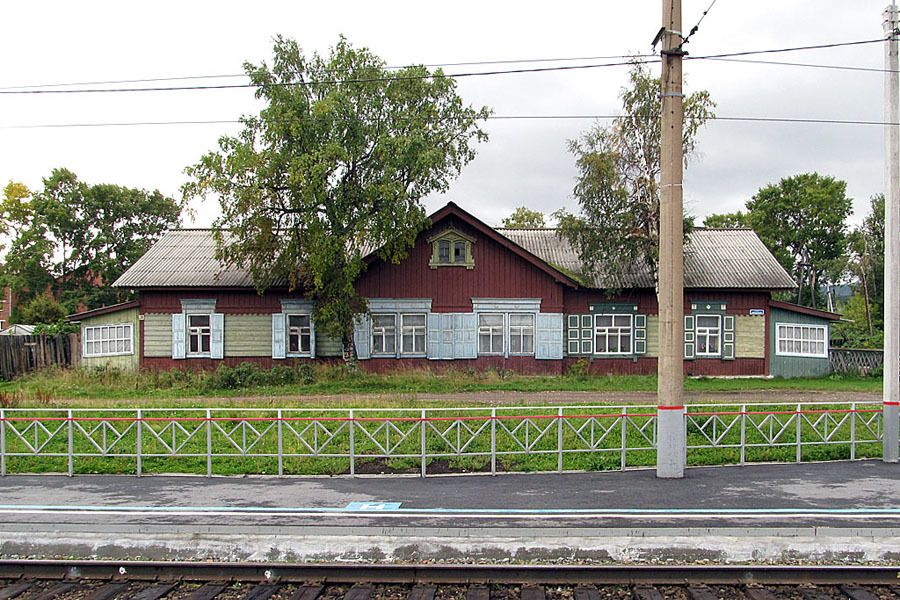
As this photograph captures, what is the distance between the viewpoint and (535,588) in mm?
7891

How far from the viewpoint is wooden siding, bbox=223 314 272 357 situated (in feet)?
93.6

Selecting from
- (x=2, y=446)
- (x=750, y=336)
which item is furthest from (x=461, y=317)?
(x=2, y=446)

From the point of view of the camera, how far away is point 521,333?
2844 cm

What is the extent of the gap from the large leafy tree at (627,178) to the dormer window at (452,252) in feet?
11.6

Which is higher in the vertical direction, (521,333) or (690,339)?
(521,333)

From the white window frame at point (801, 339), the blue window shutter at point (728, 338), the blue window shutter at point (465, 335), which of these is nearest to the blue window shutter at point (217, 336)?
the blue window shutter at point (465, 335)

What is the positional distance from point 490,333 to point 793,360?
12100mm

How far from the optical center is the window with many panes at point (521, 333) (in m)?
28.4

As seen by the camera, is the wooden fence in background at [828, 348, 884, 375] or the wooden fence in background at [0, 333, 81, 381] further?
the wooden fence in background at [828, 348, 884, 375]

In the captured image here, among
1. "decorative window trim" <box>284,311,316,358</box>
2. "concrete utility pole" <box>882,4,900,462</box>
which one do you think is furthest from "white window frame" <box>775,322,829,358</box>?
"decorative window trim" <box>284,311,316,358</box>

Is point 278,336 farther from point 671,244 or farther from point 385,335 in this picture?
point 671,244

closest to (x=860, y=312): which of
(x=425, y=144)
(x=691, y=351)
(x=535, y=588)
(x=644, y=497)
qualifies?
(x=691, y=351)

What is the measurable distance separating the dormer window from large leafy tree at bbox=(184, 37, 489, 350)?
2.21 metres

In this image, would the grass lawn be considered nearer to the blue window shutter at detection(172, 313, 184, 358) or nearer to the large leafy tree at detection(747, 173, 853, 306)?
the blue window shutter at detection(172, 313, 184, 358)
